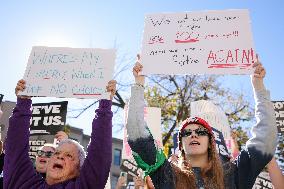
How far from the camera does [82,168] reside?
262 centimetres

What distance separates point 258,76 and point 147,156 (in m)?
1.03

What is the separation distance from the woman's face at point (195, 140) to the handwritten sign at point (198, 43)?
0.67 metres

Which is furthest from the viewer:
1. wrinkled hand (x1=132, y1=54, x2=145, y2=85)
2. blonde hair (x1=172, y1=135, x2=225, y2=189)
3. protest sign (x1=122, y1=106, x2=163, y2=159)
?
protest sign (x1=122, y1=106, x2=163, y2=159)

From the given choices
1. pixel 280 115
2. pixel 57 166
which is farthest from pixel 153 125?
pixel 57 166

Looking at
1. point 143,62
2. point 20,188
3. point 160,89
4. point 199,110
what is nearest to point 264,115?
point 143,62

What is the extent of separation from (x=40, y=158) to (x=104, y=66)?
3.57ft

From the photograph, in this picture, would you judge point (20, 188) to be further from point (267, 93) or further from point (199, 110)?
point (199, 110)

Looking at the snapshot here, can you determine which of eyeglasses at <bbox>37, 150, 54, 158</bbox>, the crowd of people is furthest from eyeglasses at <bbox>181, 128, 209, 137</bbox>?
→ eyeglasses at <bbox>37, 150, 54, 158</bbox>

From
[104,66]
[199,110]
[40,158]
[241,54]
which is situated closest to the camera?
[241,54]

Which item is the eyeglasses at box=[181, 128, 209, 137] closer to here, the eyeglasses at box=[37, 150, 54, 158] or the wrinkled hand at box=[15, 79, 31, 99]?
the wrinkled hand at box=[15, 79, 31, 99]

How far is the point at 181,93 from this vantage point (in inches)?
746

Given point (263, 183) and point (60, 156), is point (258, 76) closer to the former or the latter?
point (60, 156)

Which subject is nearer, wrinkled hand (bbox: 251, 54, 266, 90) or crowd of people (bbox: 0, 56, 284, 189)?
crowd of people (bbox: 0, 56, 284, 189)

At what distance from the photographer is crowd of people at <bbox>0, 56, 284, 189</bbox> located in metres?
2.53
